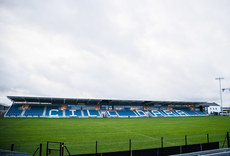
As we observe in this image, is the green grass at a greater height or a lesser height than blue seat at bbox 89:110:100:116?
greater

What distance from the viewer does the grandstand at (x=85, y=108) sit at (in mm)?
53947

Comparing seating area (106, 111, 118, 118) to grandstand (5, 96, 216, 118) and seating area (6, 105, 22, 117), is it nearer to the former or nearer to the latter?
grandstand (5, 96, 216, 118)

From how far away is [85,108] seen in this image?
64.9 m

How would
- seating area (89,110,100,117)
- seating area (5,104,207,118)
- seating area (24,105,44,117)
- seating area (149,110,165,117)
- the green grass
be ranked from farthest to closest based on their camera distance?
1. seating area (149,110,165,117)
2. seating area (89,110,100,117)
3. seating area (5,104,207,118)
4. seating area (24,105,44,117)
5. the green grass

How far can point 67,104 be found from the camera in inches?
2486

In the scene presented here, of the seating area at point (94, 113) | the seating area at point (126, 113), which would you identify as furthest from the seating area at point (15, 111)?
the seating area at point (126, 113)

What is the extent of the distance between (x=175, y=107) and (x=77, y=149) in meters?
74.9

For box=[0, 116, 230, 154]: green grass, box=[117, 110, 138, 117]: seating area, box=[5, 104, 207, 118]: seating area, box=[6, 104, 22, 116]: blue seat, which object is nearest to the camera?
box=[0, 116, 230, 154]: green grass

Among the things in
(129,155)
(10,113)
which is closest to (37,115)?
(10,113)

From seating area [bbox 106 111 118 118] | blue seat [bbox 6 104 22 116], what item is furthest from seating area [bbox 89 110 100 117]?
blue seat [bbox 6 104 22 116]

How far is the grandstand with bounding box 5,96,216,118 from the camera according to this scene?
5395 centimetres

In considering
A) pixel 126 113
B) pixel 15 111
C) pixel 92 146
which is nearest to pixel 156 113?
pixel 126 113

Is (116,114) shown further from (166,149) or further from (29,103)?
(166,149)

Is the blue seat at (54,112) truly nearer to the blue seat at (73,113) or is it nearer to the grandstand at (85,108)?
the grandstand at (85,108)
